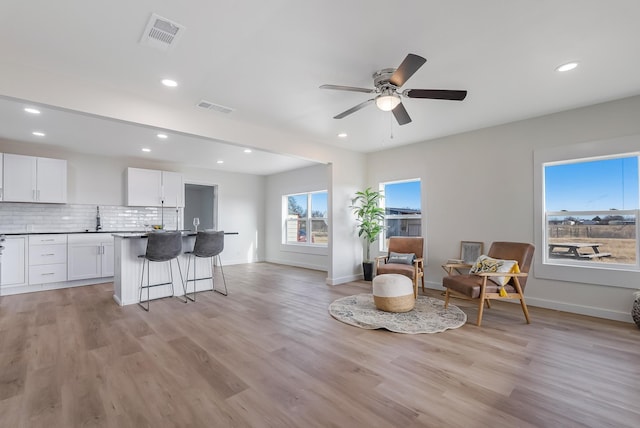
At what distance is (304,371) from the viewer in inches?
88.7

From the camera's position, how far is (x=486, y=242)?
446 cm

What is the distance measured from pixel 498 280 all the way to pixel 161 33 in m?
4.09

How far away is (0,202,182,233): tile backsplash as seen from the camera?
5293 mm

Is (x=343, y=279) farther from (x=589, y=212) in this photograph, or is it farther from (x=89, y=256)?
(x=89, y=256)

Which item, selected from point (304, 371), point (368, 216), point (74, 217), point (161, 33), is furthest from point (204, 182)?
point (304, 371)

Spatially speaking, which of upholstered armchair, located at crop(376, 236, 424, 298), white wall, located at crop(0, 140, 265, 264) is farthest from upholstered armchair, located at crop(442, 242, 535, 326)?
white wall, located at crop(0, 140, 265, 264)

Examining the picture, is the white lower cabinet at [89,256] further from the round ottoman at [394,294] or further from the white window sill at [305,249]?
the round ottoman at [394,294]

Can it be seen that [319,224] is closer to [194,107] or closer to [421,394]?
[194,107]

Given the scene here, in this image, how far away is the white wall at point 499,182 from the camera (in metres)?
3.53

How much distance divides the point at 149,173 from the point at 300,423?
6.31 metres

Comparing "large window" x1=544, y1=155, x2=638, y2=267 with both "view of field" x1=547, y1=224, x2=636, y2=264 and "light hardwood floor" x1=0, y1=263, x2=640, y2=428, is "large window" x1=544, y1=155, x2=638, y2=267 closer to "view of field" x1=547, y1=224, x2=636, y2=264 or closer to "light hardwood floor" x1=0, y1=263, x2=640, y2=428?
"view of field" x1=547, y1=224, x2=636, y2=264

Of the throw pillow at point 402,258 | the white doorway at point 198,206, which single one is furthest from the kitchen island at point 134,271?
the white doorway at point 198,206

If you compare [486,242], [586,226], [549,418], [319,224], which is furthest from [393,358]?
[319,224]

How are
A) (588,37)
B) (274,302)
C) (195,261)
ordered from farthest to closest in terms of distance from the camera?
1. (195,261)
2. (274,302)
3. (588,37)
